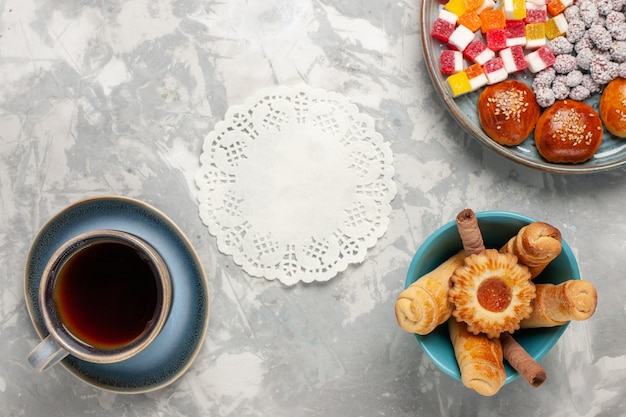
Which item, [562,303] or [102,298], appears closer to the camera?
[562,303]

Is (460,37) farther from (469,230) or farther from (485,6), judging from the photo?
(469,230)

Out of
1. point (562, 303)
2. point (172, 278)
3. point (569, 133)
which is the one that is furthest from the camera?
point (569, 133)

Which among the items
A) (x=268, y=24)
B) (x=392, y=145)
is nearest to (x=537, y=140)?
(x=392, y=145)

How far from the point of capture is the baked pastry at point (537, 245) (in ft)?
2.64

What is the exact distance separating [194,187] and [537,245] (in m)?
0.58

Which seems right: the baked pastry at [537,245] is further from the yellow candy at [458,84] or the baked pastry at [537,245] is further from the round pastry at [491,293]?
the yellow candy at [458,84]

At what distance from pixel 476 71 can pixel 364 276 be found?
0.40m

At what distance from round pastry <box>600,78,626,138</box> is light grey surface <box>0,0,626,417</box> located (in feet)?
0.33

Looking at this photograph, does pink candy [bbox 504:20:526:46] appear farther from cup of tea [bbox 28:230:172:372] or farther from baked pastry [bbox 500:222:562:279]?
cup of tea [bbox 28:230:172:372]

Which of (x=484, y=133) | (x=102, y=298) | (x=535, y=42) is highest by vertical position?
(x=535, y=42)

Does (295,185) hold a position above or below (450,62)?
below

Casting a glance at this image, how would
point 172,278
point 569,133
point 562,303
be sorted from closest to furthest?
point 562,303, point 172,278, point 569,133

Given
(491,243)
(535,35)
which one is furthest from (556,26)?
(491,243)

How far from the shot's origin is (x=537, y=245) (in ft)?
2.64
